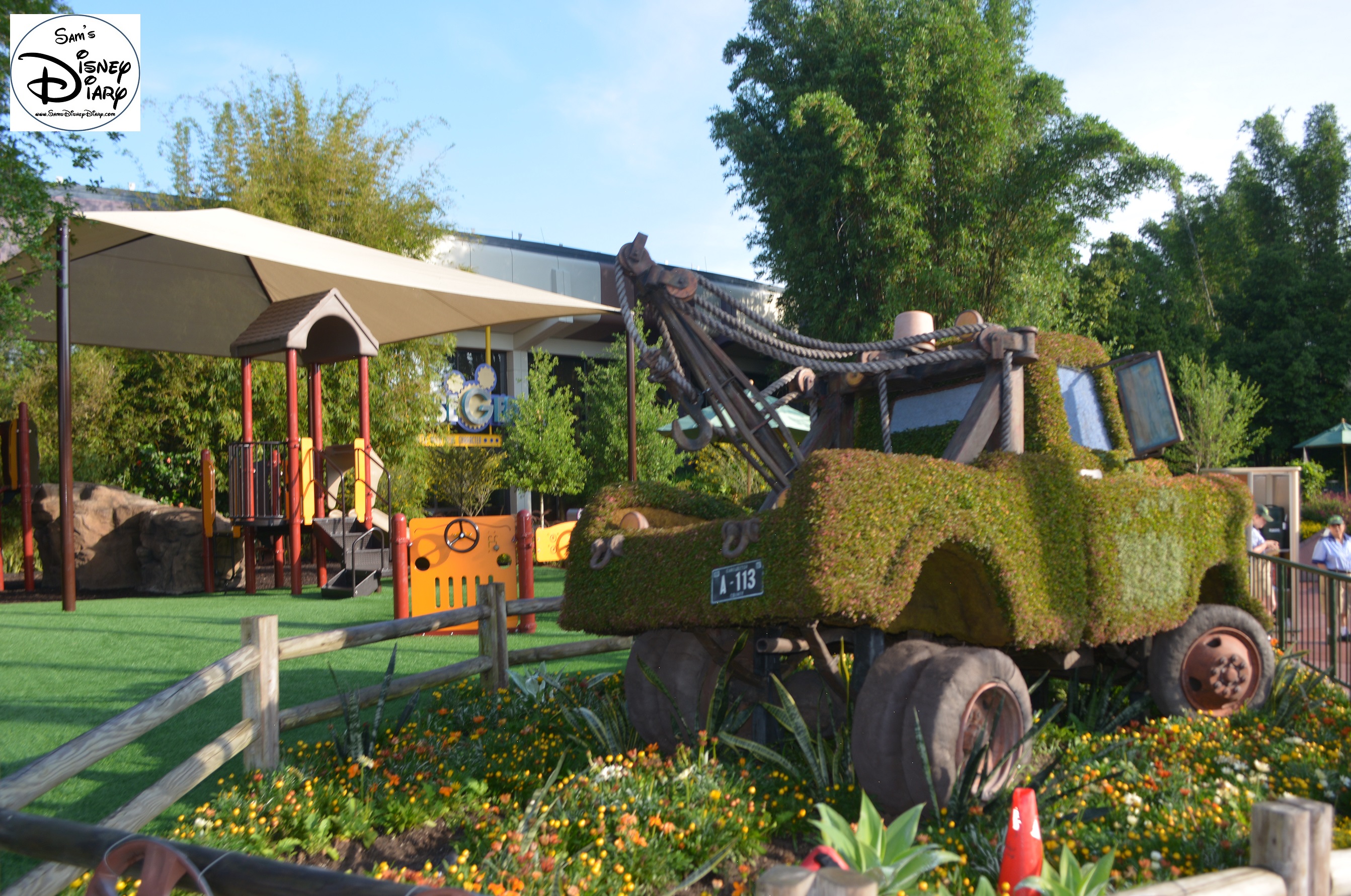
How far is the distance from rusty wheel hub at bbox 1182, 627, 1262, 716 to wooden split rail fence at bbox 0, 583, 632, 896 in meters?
3.45

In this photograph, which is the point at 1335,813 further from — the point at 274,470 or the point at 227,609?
the point at 274,470

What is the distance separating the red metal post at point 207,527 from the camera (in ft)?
42.1

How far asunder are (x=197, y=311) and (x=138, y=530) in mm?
3276

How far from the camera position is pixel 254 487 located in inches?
493

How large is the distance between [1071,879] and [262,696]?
3.77 meters

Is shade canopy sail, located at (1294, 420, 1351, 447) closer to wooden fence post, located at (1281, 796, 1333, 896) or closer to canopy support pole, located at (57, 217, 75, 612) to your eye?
wooden fence post, located at (1281, 796, 1333, 896)

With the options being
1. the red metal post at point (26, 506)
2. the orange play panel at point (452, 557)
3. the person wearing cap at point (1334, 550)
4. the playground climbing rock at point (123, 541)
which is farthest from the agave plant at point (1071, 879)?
the red metal post at point (26, 506)

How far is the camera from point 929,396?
5562 millimetres

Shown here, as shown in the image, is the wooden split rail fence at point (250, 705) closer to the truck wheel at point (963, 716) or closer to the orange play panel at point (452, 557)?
the truck wheel at point (963, 716)

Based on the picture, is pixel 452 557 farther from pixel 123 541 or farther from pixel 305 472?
pixel 123 541

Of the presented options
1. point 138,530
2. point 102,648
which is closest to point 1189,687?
point 102,648

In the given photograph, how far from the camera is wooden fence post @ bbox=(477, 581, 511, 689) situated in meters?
6.52

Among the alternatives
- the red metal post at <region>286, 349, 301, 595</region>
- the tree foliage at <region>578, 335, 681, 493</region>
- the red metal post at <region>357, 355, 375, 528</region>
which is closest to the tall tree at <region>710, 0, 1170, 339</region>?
the tree foliage at <region>578, 335, 681, 493</region>

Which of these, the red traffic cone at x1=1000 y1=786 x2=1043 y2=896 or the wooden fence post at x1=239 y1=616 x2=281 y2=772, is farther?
the wooden fence post at x1=239 y1=616 x2=281 y2=772
